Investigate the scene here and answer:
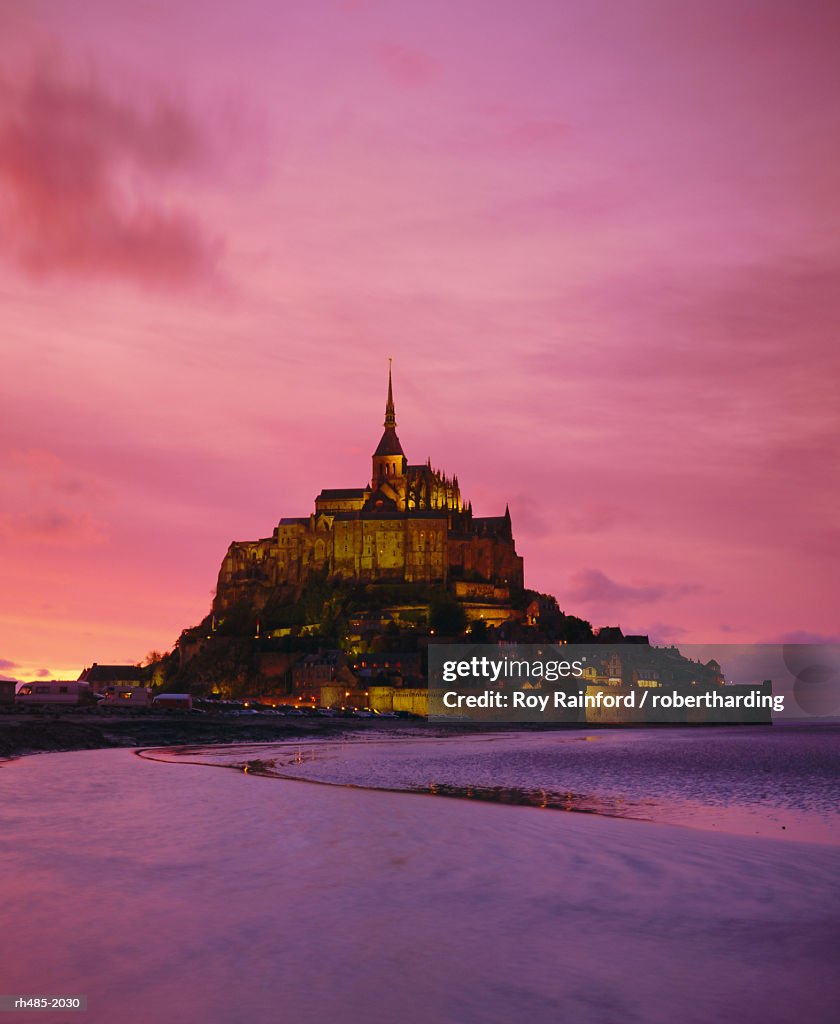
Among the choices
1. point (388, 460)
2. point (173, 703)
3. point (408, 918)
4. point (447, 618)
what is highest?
point (388, 460)

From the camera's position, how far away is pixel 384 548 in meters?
148

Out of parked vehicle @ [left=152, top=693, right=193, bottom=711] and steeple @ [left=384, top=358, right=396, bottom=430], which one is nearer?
parked vehicle @ [left=152, top=693, right=193, bottom=711]

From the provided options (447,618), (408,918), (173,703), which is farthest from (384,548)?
(408,918)

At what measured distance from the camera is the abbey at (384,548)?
482ft

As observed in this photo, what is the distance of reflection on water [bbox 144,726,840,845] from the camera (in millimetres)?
24292

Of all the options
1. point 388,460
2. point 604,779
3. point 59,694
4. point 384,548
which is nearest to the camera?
point 604,779

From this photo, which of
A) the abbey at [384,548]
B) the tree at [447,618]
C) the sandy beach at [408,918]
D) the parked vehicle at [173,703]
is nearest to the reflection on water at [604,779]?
the sandy beach at [408,918]

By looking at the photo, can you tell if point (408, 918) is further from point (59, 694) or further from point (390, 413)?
point (390, 413)

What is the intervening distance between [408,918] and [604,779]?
2624cm

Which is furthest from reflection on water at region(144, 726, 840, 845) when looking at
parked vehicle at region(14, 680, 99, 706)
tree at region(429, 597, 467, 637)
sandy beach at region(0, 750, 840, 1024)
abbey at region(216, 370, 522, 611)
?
abbey at region(216, 370, 522, 611)

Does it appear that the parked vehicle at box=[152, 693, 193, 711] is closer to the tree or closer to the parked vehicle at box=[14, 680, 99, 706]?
the parked vehicle at box=[14, 680, 99, 706]

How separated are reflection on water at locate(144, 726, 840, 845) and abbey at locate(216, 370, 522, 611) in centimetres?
8647

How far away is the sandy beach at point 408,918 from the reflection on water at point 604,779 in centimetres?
398

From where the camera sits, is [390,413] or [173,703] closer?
[173,703]
